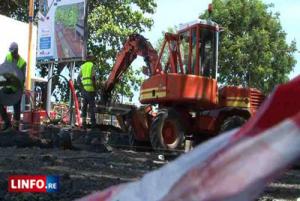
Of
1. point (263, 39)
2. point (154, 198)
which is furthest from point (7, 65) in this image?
point (263, 39)

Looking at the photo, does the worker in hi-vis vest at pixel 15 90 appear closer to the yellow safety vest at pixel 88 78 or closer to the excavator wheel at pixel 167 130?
the yellow safety vest at pixel 88 78

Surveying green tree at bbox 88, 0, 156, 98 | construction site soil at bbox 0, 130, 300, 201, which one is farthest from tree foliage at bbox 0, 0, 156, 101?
construction site soil at bbox 0, 130, 300, 201

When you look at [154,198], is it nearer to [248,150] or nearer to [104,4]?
[248,150]

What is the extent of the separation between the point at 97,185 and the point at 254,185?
4.45 m

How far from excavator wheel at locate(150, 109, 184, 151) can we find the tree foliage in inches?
825

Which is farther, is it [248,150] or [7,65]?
[7,65]

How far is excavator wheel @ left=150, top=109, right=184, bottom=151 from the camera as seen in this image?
40.5ft

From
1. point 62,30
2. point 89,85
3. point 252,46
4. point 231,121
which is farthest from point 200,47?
point 252,46

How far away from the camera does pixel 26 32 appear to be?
978 inches

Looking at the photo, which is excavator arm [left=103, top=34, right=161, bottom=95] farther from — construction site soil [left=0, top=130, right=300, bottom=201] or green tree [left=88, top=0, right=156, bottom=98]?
green tree [left=88, top=0, right=156, bottom=98]

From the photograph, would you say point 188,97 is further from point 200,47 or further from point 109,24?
point 109,24

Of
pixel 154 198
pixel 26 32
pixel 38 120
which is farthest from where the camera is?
pixel 26 32

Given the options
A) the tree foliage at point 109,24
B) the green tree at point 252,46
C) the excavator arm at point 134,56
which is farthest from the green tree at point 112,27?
the excavator arm at point 134,56

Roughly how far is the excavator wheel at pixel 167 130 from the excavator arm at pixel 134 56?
156cm
